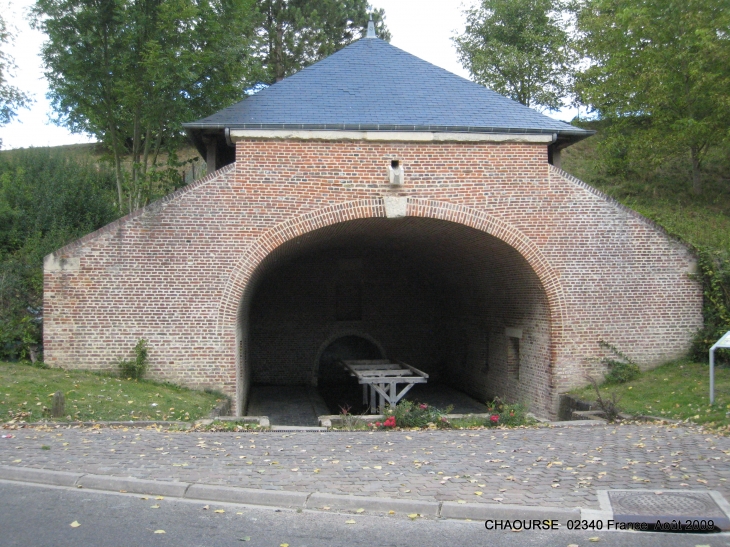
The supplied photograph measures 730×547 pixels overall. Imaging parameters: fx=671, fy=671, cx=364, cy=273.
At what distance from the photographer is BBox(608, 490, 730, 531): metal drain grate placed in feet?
→ 17.4

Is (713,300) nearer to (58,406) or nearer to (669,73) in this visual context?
(669,73)

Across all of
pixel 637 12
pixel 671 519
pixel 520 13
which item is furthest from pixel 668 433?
pixel 520 13

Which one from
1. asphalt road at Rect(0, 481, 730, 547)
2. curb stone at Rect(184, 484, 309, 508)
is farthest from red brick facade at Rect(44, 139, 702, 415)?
asphalt road at Rect(0, 481, 730, 547)

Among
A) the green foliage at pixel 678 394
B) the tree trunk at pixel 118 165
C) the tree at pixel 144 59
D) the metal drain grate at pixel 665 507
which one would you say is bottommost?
the green foliage at pixel 678 394

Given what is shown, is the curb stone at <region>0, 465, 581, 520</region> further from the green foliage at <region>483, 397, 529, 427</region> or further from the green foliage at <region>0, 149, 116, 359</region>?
the green foliage at <region>0, 149, 116, 359</region>

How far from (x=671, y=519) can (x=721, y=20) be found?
15863 millimetres

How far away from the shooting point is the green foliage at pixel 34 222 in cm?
1265

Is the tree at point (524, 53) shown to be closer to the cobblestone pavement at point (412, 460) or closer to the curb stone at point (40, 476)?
the cobblestone pavement at point (412, 460)

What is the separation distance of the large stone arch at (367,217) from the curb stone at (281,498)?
18.7 ft

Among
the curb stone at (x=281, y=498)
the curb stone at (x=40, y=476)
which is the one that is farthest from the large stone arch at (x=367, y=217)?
the curb stone at (x=281, y=498)

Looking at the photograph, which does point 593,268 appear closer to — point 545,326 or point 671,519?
point 545,326

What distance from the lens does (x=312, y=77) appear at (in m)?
14.2

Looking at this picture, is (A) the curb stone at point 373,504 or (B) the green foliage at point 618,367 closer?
(A) the curb stone at point 373,504

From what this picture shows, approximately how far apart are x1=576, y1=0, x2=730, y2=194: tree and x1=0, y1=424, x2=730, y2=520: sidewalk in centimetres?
1191
